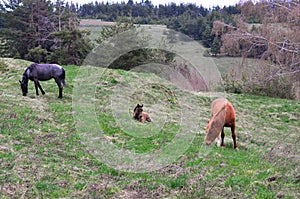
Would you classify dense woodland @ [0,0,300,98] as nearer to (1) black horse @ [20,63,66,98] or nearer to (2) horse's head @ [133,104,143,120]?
(2) horse's head @ [133,104,143,120]

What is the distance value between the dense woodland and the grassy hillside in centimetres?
647

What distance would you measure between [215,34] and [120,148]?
1681cm

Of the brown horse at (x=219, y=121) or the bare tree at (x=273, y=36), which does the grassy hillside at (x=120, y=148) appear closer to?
the brown horse at (x=219, y=121)

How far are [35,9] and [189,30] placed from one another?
18375mm

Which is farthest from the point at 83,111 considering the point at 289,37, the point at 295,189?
the point at 289,37

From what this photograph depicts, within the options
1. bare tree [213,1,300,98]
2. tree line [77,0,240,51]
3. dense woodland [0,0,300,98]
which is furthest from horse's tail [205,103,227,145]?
tree line [77,0,240,51]

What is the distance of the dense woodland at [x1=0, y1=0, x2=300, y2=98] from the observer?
18.0 m

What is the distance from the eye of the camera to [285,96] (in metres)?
20.9

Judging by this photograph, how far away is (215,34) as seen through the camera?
73.2 ft

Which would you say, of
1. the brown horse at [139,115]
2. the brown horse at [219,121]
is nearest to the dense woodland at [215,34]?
A: the brown horse at [139,115]

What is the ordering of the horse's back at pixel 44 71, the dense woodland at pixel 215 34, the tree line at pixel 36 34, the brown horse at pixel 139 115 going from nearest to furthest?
the brown horse at pixel 139 115 → the horse's back at pixel 44 71 → the dense woodland at pixel 215 34 → the tree line at pixel 36 34

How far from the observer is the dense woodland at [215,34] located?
18.0 meters

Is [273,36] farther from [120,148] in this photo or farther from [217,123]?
[120,148]

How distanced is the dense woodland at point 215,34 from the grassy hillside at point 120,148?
21.2 feet
